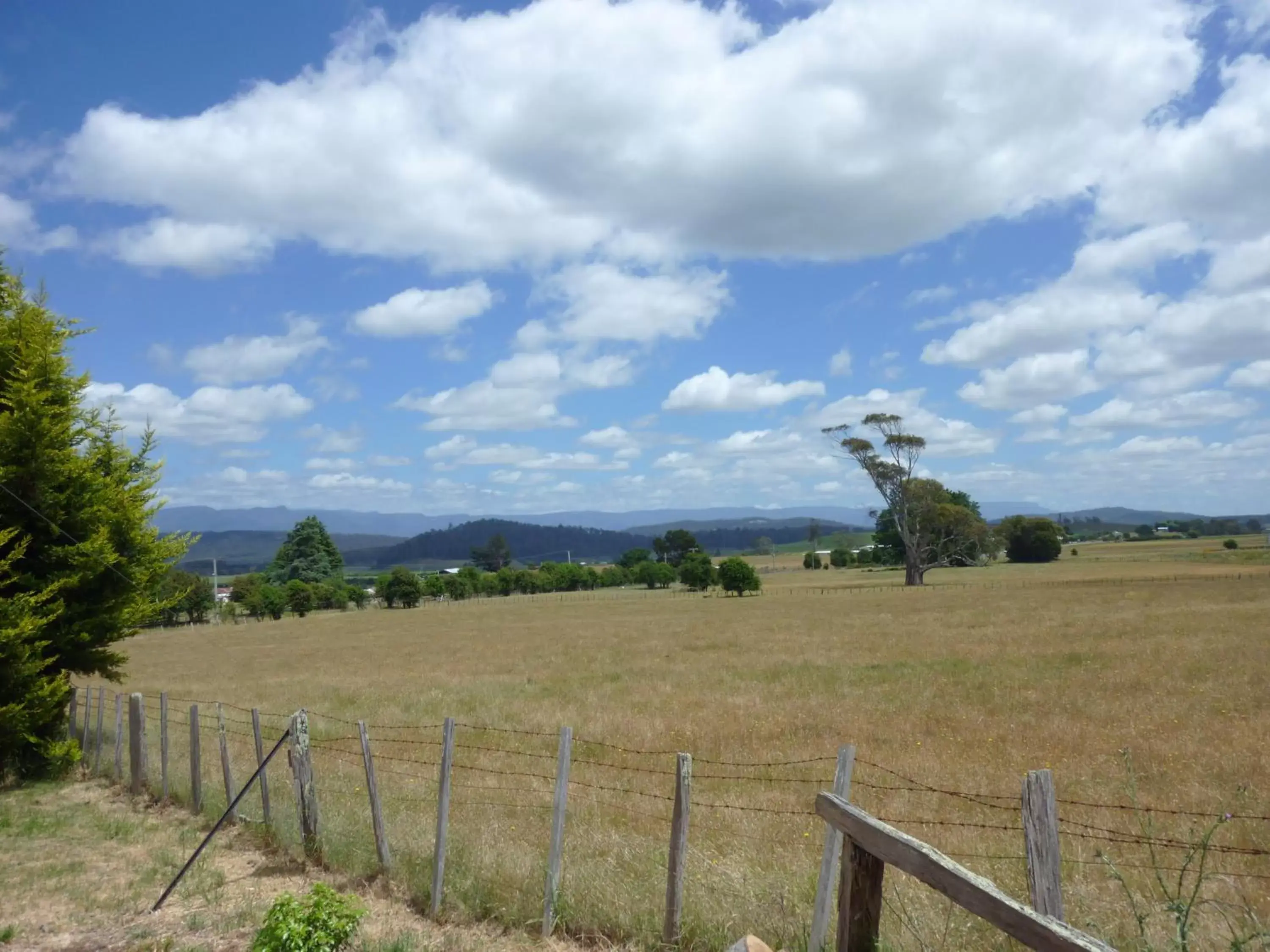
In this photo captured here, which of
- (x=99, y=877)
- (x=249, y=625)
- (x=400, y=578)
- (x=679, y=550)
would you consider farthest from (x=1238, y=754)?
(x=679, y=550)

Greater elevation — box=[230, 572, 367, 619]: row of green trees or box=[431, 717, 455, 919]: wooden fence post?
box=[431, 717, 455, 919]: wooden fence post

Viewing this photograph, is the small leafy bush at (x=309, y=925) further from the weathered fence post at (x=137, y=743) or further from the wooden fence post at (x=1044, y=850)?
the weathered fence post at (x=137, y=743)

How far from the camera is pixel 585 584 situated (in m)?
130

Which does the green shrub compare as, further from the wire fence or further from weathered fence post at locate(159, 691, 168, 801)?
weathered fence post at locate(159, 691, 168, 801)

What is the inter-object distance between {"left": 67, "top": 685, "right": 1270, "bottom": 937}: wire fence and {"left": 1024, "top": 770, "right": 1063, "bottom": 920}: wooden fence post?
59 centimetres

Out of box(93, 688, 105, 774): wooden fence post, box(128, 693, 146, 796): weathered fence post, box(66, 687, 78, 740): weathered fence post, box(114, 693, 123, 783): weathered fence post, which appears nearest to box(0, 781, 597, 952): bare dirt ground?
box(128, 693, 146, 796): weathered fence post

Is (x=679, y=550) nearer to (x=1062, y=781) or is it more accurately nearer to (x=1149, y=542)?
(x=1149, y=542)

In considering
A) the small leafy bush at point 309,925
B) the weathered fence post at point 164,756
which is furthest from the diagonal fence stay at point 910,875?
the weathered fence post at point 164,756

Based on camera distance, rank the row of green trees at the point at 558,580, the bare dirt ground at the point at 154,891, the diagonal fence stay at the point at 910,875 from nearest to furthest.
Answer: the diagonal fence stay at the point at 910,875, the bare dirt ground at the point at 154,891, the row of green trees at the point at 558,580

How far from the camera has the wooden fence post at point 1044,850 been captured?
4.64 m

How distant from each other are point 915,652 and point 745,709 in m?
12.2

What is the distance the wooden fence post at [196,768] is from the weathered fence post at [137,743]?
1.74 m

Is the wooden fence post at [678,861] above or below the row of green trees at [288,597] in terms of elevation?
above

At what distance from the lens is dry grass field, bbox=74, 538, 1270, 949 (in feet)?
23.4
